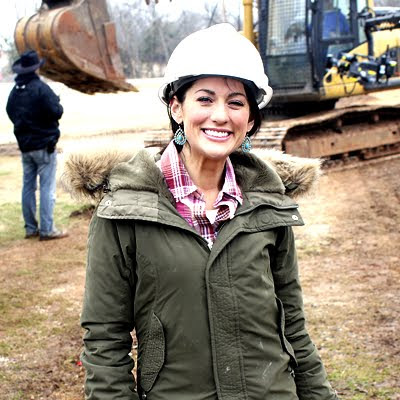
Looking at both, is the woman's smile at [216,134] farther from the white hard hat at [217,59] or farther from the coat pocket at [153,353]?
→ the coat pocket at [153,353]

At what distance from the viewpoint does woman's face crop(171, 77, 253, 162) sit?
2039mm

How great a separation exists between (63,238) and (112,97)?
84.1 ft

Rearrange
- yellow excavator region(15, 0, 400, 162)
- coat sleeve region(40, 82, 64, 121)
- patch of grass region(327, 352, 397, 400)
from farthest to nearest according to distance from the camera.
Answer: yellow excavator region(15, 0, 400, 162) → coat sleeve region(40, 82, 64, 121) → patch of grass region(327, 352, 397, 400)

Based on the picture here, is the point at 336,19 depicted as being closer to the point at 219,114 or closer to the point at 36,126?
the point at 36,126

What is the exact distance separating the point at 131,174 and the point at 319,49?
9.88 meters

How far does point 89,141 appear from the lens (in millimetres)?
2242

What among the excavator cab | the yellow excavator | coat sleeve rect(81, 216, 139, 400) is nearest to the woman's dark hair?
coat sleeve rect(81, 216, 139, 400)

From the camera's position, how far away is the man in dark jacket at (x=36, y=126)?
24.4 ft

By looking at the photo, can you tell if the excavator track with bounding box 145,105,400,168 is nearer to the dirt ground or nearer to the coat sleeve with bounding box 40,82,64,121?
the dirt ground

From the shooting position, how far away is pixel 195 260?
1938mm

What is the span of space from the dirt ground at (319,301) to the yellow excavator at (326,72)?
2526mm

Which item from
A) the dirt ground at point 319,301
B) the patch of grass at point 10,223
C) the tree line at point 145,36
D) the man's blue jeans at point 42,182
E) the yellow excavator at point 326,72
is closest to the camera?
the dirt ground at point 319,301

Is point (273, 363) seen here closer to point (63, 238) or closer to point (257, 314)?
point (257, 314)

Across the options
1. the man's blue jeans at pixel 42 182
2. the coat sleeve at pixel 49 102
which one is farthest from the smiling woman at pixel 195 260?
the man's blue jeans at pixel 42 182
